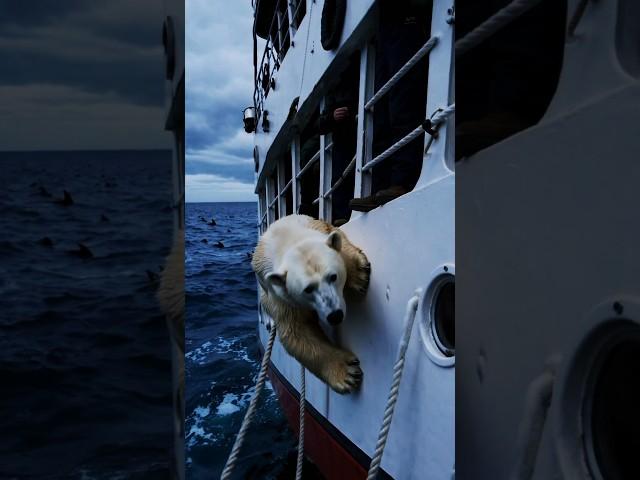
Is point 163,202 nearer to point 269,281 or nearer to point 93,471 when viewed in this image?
point 93,471

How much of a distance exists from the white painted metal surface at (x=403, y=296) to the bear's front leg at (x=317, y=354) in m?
0.10

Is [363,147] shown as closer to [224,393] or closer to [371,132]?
[371,132]

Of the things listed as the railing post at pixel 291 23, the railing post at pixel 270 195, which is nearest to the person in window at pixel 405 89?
the railing post at pixel 291 23

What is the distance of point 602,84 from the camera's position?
1.65 feet

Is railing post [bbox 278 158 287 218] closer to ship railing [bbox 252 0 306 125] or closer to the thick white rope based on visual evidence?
ship railing [bbox 252 0 306 125]

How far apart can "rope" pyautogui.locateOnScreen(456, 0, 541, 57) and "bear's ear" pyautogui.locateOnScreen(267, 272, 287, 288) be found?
7.55 ft

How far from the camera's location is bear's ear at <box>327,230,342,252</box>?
2979mm

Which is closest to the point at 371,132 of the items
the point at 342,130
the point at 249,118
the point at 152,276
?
the point at 342,130

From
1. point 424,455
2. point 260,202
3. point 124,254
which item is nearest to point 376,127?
point 424,455

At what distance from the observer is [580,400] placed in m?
0.54

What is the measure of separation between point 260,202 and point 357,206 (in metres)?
8.04

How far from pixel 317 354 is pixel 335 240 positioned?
34.4 inches

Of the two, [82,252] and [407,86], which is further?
[407,86]

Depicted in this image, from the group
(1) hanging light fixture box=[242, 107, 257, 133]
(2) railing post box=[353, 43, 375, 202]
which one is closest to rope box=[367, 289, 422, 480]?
(2) railing post box=[353, 43, 375, 202]
